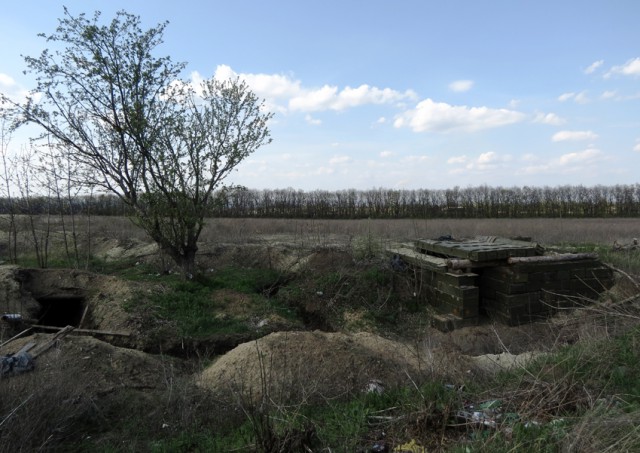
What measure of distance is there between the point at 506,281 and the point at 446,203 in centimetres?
3601

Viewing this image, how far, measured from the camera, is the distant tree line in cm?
4203

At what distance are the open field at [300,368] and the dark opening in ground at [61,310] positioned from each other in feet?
0.17

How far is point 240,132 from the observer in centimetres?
1201

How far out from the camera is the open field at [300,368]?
361 centimetres

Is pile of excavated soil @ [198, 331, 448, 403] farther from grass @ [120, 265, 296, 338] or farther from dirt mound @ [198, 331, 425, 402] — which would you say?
grass @ [120, 265, 296, 338]

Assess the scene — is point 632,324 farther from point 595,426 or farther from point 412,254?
point 412,254

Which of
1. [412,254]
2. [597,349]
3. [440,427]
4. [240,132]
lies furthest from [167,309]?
[597,349]

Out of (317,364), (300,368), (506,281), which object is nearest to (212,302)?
(317,364)

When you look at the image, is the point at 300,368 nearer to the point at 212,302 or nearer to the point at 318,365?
the point at 318,365

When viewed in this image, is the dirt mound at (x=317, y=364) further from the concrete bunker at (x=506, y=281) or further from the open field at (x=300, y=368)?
the concrete bunker at (x=506, y=281)

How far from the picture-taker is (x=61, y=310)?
1121 centimetres

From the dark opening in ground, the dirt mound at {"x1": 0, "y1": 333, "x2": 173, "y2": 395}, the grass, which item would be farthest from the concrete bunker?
the dark opening in ground

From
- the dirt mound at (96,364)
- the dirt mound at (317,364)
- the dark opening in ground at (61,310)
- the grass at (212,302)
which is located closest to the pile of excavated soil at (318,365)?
the dirt mound at (317,364)

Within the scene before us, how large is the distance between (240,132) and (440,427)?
32.8 ft
